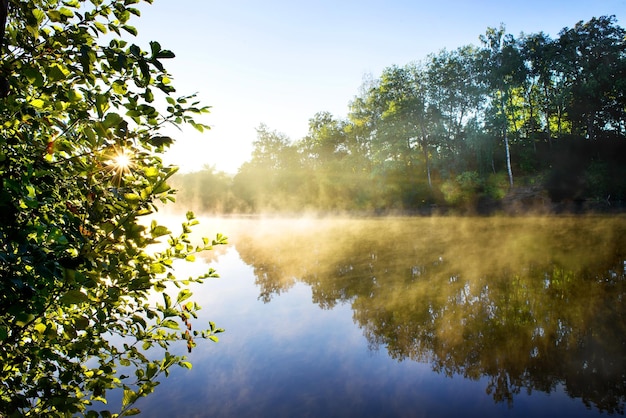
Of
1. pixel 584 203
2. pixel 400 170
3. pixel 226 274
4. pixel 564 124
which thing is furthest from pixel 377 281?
pixel 564 124

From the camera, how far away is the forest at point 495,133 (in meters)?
28.1

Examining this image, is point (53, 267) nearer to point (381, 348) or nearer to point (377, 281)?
point (381, 348)

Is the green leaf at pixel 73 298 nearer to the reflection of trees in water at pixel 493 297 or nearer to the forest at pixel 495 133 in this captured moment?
the reflection of trees in water at pixel 493 297

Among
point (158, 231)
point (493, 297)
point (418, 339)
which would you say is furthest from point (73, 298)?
point (493, 297)

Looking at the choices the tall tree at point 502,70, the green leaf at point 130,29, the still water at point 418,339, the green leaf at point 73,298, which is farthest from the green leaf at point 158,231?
the tall tree at point 502,70

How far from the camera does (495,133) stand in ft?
105

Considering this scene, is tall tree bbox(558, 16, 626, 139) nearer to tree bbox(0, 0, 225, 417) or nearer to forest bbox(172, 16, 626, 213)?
forest bbox(172, 16, 626, 213)

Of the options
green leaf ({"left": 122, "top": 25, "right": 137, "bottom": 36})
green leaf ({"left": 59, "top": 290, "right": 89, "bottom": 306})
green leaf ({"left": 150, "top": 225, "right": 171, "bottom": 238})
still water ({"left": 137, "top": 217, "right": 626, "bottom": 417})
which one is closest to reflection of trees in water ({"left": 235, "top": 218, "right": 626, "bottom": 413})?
still water ({"left": 137, "top": 217, "right": 626, "bottom": 417})

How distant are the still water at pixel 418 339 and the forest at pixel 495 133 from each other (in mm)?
17881

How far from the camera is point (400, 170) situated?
117 ft

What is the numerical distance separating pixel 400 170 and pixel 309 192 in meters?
13.2

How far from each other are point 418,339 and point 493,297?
2.89 m

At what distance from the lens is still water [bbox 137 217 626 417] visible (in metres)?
4.85

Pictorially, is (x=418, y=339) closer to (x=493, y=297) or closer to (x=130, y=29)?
(x=493, y=297)
